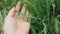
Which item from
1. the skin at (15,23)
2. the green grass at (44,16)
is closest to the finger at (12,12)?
the skin at (15,23)

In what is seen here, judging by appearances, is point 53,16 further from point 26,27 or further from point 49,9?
point 26,27

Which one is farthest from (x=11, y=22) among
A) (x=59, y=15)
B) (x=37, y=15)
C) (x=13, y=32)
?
(x=59, y=15)

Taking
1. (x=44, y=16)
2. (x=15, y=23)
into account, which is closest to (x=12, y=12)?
(x=15, y=23)

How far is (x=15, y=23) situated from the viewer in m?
1.07

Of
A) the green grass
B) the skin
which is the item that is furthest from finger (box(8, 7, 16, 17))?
the green grass

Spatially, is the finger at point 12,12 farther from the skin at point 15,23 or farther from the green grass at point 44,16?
the green grass at point 44,16

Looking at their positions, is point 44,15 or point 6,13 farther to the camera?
point 6,13

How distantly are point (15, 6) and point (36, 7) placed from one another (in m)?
0.15

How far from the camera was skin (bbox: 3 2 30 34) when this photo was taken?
1041mm

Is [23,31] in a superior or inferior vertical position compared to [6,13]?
inferior

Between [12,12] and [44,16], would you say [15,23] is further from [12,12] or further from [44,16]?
[44,16]

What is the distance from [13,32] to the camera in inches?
41.6

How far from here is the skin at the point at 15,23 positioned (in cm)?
104

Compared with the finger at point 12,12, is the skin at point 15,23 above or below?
below
